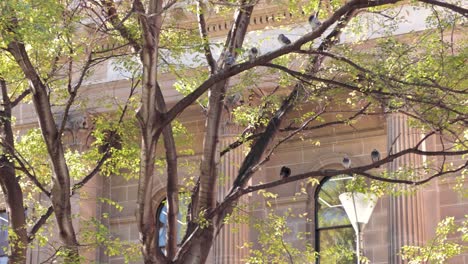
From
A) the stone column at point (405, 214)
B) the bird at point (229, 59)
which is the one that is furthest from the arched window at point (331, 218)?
the bird at point (229, 59)

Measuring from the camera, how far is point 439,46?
18188 mm

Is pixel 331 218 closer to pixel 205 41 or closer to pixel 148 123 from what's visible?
pixel 205 41

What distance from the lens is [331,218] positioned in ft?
89.9

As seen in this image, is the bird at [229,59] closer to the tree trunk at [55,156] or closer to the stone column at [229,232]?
the tree trunk at [55,156]

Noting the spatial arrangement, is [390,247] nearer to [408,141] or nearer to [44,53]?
[408,141]

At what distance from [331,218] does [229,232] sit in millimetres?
2622

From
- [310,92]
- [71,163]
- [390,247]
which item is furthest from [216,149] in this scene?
[390,247]

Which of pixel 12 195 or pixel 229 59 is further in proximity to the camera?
pixel 12 195

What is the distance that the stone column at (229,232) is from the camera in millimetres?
26094

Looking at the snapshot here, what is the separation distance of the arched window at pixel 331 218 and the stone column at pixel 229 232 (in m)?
1.84

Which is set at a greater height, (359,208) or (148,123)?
(148,123)

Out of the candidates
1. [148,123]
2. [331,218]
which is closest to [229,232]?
[331,218]

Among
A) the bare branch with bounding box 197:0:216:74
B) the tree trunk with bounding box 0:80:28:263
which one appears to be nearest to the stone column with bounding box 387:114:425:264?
the bare branch with bounding box 197:0:216:74

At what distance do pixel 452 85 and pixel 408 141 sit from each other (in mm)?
7645
